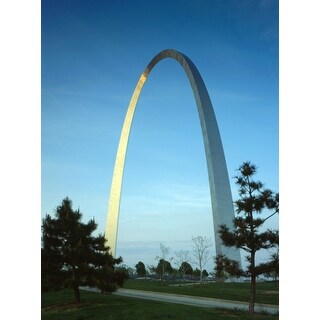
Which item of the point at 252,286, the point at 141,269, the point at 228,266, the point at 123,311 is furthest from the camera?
the point at 141,269

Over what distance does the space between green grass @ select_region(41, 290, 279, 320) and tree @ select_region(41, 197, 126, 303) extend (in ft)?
1.11

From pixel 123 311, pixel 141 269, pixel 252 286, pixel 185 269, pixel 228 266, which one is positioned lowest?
pixel 185 269

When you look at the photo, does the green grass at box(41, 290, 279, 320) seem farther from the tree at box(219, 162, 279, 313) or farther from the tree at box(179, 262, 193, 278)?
the tree at box(179, 262, 193, 278)

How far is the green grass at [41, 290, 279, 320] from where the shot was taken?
7945mm

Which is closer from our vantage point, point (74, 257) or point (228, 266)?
point (228, 266)

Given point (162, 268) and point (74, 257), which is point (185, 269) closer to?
point (162, 268)

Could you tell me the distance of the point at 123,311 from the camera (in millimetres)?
8375

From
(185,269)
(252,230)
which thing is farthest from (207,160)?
(185,269)

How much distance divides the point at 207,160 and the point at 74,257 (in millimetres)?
4509

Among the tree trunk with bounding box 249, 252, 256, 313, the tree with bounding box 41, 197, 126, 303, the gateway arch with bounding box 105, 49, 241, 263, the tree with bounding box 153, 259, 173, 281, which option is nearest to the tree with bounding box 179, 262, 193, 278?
the tree with bounding box 153, 259, 173, 281

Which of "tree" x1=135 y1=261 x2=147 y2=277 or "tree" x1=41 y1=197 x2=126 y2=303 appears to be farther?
"tree" x1=135 y1=261 x2=147 y2=277
